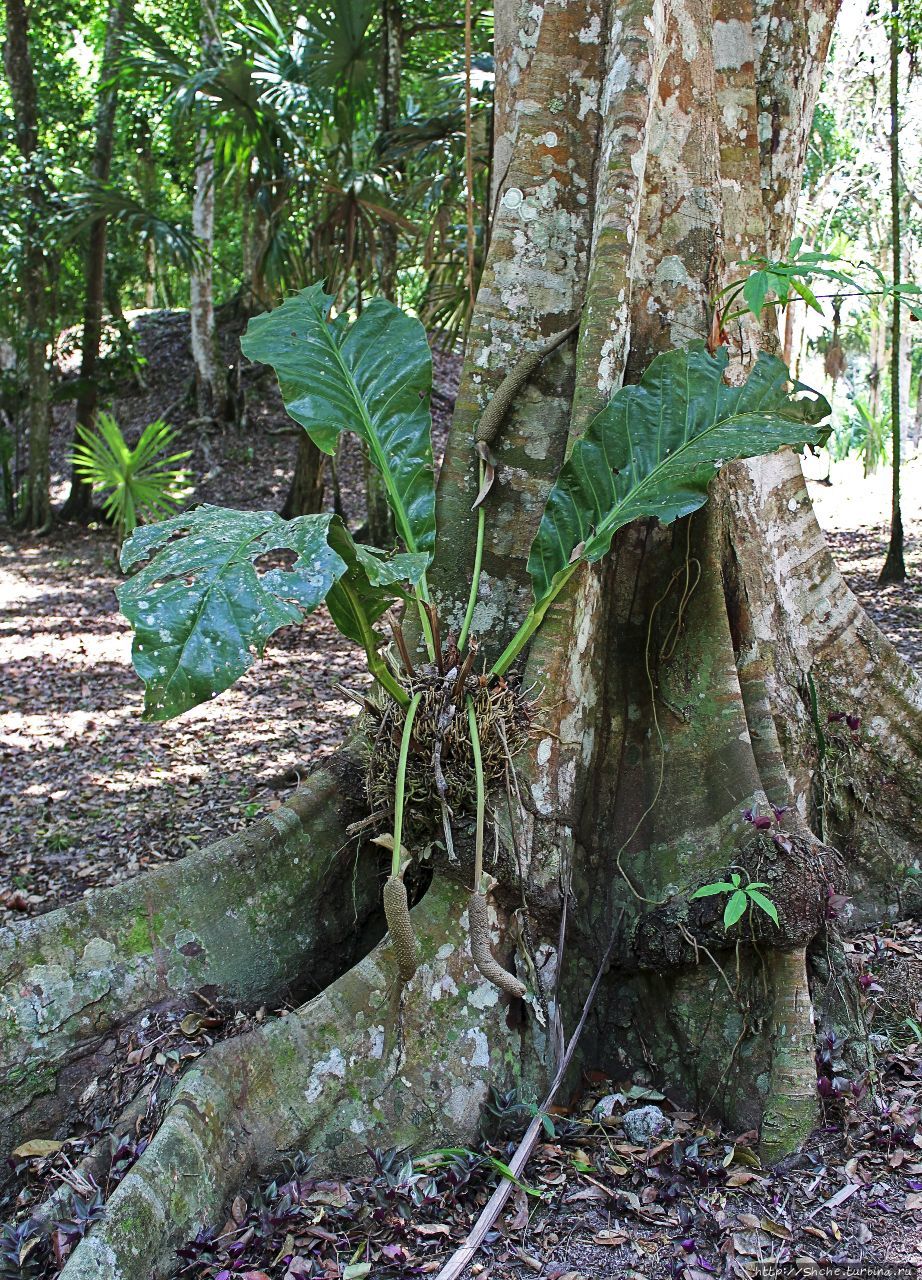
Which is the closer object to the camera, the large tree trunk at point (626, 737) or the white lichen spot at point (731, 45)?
the large tree trunk at point (626, 737)

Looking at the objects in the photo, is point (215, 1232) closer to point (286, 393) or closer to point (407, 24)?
point (286, 393)

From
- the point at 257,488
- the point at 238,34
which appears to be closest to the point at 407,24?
the point at 238,34

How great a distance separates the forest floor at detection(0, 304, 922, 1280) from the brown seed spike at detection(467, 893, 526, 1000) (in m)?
0.48

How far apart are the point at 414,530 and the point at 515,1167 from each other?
171cm

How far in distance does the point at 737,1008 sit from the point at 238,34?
9.64m

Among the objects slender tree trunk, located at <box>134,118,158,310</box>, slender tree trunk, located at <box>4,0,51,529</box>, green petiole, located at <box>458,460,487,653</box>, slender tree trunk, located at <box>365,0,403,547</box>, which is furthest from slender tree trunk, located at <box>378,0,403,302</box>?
green petiole, located at <box>458,460,487,653</box>

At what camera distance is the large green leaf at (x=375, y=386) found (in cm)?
308

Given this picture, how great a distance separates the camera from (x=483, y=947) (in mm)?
2600

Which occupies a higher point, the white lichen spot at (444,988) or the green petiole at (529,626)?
the green petiole at (529,626)

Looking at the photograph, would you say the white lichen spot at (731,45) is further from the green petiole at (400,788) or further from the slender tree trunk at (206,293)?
the slender tree trunk at (206,293)

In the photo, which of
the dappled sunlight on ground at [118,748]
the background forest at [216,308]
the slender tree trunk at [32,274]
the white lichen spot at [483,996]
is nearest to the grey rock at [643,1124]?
the white lichen spot at [483,996]

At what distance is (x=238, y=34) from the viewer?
31.4 feet

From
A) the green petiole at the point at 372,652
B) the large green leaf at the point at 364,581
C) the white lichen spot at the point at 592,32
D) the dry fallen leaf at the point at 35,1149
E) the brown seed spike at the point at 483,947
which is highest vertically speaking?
the white lichen spot at the point at 592,32

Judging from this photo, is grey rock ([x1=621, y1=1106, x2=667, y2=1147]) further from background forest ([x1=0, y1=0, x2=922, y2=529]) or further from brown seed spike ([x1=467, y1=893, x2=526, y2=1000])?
background forest ([x1=0, y1=0, x2=922, y2=529])
